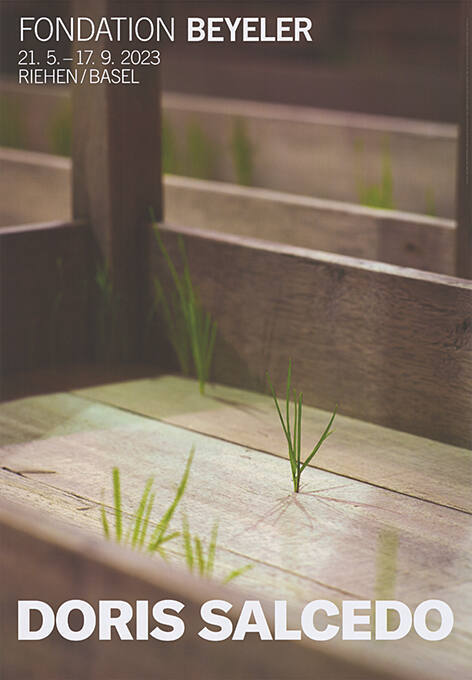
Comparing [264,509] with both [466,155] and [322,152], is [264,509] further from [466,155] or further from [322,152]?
[322,152]

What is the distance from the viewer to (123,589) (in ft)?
3.77

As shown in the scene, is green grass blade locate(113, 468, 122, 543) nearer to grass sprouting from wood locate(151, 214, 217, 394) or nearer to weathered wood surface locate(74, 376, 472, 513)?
weathered wood surface locate(74, 376, 472, 513)

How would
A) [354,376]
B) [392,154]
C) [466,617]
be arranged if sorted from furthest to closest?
1. [392,154]
2. [354,376]
3. [466,617]

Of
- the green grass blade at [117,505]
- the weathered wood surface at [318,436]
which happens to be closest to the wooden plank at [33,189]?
the weathered wood surface at [318,436]

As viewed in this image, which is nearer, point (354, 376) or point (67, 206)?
point (354, 376)

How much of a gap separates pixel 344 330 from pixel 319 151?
1.81 metres

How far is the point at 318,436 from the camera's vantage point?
222 centimetres

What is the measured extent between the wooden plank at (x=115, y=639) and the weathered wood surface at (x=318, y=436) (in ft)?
2.82

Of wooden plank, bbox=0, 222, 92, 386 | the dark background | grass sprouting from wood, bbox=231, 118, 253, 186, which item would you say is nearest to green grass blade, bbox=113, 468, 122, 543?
wooden plank, bbox=0, 222, 92, 386

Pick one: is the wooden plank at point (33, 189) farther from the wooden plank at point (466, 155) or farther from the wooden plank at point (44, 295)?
the wooden plank at point (466, 155)

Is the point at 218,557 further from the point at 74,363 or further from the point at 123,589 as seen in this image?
the point at 74,363

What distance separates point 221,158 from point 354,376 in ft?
6.90

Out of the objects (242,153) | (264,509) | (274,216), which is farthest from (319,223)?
(264,509)

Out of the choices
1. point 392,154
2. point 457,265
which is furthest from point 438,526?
point 392,154
